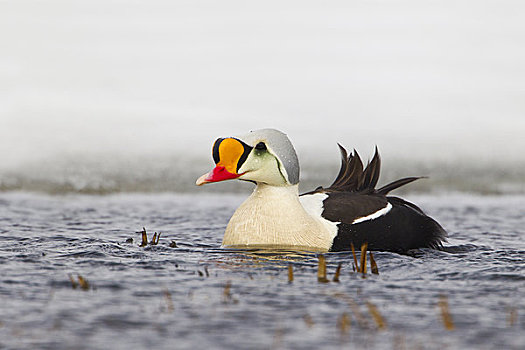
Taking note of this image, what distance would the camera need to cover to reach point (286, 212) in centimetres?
726

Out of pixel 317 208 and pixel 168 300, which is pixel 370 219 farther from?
pixel 168 300

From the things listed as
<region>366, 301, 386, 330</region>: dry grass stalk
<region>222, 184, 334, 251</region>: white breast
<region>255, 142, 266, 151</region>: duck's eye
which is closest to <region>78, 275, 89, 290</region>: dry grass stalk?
<region>366, 301, 386, 330</region>: dry grass stalk

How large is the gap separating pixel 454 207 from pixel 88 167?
223 inches

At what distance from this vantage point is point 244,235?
7.22 meters

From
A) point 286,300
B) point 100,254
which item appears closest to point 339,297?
point 286,300

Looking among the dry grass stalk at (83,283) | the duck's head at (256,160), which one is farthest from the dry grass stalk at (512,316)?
the duck's head at (256,160)

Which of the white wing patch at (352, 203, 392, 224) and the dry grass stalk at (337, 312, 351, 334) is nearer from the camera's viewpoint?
the dry grass stalk at (337, 312, 351, 334)

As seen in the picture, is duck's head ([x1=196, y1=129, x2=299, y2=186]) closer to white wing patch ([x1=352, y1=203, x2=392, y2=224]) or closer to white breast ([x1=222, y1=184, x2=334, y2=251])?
white breast ([x1=222, y1=184, x2=334, y2=251])

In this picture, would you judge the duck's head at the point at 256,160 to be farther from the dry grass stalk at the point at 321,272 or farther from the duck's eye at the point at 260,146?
the dry grass stalk at the point at 321,272

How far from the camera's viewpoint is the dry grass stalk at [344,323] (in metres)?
4.24

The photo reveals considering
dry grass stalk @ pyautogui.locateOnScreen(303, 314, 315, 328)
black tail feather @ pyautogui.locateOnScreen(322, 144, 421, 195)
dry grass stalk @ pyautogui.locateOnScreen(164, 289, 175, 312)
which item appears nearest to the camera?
dry grass stalk @ pyautogui.locateOnScreen(303, 314, 315, 328)

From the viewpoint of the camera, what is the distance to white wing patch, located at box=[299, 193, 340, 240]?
24.0 ft

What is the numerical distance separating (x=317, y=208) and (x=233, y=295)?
2631 mm

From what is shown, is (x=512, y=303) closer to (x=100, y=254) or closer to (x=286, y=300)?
(x=286, y=300)
